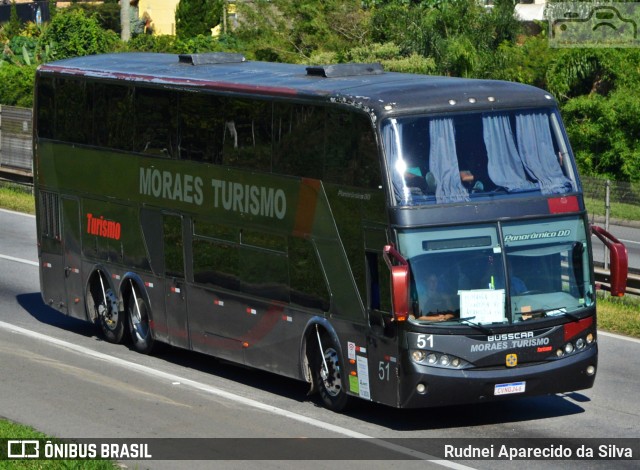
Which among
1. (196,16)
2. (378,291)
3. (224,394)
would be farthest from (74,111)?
(196,16)

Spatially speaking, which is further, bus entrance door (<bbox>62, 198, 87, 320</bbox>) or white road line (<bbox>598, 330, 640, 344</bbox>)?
bus entrance door (<bbox>62, 198, 87, 320</bbox>)

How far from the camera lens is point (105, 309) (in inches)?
769

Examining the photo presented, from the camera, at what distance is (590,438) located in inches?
530

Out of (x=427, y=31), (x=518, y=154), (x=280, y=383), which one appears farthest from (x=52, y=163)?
(x=427, y=31)

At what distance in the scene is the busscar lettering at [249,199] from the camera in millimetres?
15383

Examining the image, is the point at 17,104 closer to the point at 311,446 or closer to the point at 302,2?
the point at 302,2

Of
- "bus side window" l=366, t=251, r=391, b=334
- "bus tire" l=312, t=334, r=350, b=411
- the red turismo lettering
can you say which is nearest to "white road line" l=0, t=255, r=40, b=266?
the red turismo lettering

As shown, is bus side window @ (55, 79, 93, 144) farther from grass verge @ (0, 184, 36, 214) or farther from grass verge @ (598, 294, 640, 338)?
grass verge @ (0, 184, 36, 214)

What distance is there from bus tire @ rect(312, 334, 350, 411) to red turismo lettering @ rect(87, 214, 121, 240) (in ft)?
16.9

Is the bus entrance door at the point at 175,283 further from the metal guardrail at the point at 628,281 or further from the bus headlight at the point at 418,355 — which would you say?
the metal guardrail at the point at 628,281

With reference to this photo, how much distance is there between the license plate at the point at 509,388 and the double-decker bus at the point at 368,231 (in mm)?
15

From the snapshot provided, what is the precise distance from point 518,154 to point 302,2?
3173 centimetres

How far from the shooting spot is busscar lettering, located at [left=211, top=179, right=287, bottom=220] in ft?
50.5

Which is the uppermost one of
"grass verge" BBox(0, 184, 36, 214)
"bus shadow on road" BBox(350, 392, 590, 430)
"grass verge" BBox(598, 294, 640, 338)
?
"bus shadow on road" BBox(350, 392, 590, 430)
